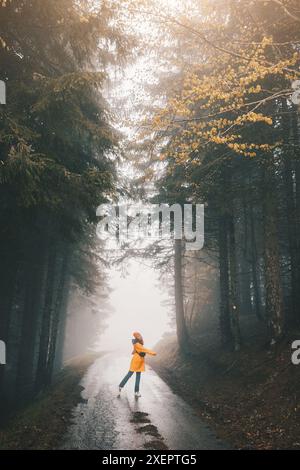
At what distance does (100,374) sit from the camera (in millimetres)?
19094

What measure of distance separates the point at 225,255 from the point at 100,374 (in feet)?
29.6

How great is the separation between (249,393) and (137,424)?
3751 mm

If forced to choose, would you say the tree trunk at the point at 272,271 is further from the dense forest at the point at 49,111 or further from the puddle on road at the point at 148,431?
the dense forest at the point at 49,111

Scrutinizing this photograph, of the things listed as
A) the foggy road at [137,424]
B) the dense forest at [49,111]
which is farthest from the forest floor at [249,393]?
the dense forest at [49,111]

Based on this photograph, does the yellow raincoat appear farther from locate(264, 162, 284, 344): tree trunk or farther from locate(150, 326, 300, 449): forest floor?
locate(264, 162, 284, 344): tree trunk

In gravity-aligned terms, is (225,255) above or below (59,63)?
below

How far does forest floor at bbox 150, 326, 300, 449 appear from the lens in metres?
7.78

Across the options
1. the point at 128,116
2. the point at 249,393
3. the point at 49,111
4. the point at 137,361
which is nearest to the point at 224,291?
the point at 137,361

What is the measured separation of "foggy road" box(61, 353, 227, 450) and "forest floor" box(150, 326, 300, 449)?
21.1 inches

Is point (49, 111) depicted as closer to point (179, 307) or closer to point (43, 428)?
point (43, 428)
